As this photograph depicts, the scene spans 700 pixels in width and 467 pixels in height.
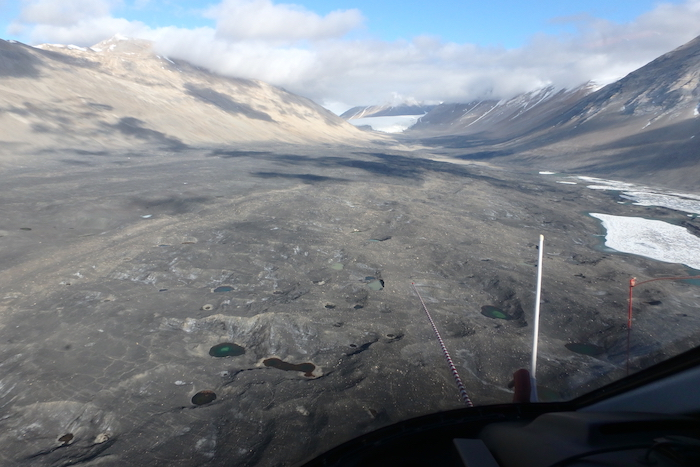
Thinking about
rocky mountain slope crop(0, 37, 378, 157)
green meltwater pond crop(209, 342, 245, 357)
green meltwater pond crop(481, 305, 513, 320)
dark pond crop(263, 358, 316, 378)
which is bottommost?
green meltwater pond crop(209, 342, 245, 357)

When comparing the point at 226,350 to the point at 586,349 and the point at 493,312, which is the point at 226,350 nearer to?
the point at 493,312

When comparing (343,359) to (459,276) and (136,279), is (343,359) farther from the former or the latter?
(136,279)

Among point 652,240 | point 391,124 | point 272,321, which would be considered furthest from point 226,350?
point 391,124

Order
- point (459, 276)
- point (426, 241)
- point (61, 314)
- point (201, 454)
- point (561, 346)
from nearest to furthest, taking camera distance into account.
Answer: point (201, 454), point (561, 346), point (61, 314), point (459, 276), point (426, 241)

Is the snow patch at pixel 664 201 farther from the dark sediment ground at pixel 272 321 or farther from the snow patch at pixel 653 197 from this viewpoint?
the dark sediment ground at pixel 272 321

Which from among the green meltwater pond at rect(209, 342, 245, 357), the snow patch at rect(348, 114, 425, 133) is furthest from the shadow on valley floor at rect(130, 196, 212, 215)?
the snow patch at rect(348, 114, 425, 133)

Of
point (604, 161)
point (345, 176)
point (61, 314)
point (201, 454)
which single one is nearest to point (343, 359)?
point (201, 454)

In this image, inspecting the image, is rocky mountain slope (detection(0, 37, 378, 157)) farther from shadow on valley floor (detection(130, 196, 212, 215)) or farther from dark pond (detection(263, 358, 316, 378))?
dark pond (detection(263, 358, 316, 378))
